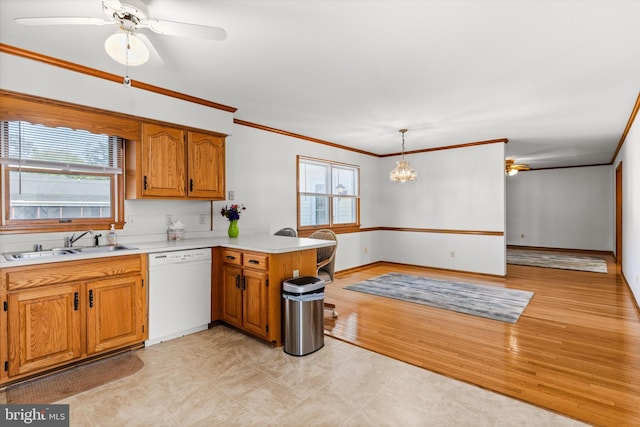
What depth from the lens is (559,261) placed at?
300 inches

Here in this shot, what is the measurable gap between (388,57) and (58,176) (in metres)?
3.02

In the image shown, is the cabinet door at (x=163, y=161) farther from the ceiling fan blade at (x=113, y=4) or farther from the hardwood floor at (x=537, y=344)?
the hardwood floor at (x=537, y=344)

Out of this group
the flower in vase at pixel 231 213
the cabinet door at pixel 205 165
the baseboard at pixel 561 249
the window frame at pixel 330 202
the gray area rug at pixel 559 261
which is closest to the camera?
the cabinet door at pixel 205 165

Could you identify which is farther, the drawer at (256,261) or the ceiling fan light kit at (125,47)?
the drawer at (256,261)

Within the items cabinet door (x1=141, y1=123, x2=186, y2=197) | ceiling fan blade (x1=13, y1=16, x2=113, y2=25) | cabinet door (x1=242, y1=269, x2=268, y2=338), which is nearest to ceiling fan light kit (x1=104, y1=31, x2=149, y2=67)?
ceiling fan blade (x1=13, y1=16, x2=113, y2=25)

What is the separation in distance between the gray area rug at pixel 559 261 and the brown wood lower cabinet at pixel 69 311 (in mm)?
7558

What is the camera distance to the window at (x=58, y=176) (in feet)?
8.87

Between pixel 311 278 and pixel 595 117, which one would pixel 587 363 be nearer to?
pixel 311 278

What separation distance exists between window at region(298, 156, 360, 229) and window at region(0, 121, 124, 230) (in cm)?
273

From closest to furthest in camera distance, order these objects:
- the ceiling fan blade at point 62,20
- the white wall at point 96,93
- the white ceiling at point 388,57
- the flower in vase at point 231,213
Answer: the ceiling fan blade at point 62,20
the white ceiling at point 388,57
the white wall at point 96,93
the flower in vase at point 231,213

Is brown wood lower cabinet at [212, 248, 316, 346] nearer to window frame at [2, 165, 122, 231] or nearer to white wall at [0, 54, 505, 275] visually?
white wall at [0, 54, 505, 275]

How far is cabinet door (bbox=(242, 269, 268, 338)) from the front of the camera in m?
2.99

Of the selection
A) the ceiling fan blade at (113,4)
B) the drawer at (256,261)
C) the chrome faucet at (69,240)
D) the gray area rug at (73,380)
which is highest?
the ceiling fan blade at (113,4)

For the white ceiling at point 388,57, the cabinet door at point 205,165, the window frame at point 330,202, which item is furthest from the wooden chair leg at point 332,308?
the white ceiling at point 388,57
